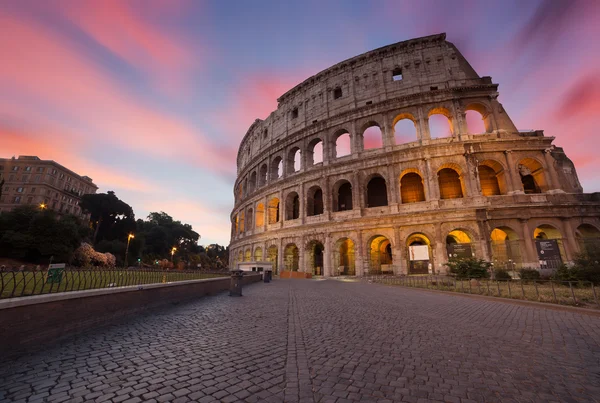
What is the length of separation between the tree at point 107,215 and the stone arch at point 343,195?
1765 inches

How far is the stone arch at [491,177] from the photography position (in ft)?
76.1

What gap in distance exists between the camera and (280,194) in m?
30.4

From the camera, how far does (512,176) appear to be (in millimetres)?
21828

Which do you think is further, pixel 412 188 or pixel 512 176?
pixel 412 188

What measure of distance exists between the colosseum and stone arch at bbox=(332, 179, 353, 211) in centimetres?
12

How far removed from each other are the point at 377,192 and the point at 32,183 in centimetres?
7820

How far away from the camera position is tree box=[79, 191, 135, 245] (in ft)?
158

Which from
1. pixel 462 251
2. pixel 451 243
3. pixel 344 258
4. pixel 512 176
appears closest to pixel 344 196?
pixel 344 258

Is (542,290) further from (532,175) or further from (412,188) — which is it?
(532,175)

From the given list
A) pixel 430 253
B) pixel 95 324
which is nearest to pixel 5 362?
pixel 95 324

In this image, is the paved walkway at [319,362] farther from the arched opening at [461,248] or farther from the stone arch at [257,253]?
the stone arch at [257,253]

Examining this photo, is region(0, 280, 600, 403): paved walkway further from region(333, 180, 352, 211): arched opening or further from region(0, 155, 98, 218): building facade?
region(0, 155, 98, 218): building facade

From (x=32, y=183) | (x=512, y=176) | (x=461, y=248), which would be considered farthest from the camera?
(x=32, y=183)

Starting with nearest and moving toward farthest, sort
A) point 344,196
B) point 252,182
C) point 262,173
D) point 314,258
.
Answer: point 344,196 < point 314,258 < point 262,173 < point 252,182
